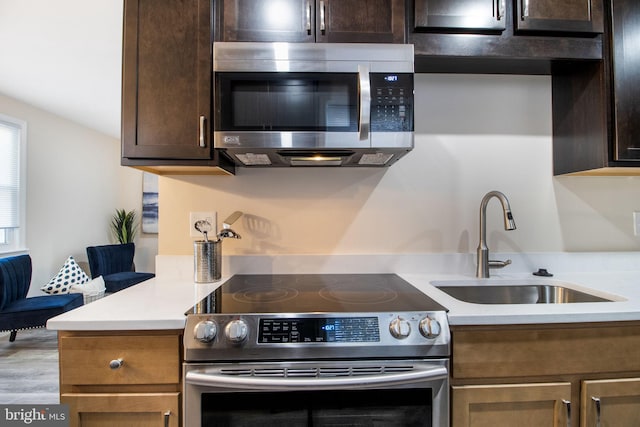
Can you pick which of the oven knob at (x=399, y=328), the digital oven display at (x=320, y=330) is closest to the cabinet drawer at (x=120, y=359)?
the digital oven display at (x=320, y=330)

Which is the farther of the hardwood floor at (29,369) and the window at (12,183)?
the window at (12,183)

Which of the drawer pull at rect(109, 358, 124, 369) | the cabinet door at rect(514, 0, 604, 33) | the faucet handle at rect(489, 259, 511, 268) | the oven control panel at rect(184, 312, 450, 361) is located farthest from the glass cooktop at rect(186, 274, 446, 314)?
the cabinet door at rect(514, 0, 604, 33)

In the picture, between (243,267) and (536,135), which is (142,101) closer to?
(243,267)

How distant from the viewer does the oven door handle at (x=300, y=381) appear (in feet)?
3.05

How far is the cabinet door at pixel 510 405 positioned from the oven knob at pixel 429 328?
21 centimetres

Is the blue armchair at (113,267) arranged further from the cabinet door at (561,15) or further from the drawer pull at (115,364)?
the cabinet door at (561,15)

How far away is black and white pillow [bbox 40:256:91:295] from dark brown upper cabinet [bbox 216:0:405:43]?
3.65 m

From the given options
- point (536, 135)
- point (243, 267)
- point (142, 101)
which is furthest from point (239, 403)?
point (536, 135)

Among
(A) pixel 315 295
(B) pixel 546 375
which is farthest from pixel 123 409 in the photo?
(B) pixel 546 375

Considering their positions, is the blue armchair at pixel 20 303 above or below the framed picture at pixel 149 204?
below

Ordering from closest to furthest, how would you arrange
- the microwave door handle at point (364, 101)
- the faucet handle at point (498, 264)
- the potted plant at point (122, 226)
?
the microwave door handle at point (364, 101), the faucet handle at point (498, 264), the potted plant at point (122, 226)

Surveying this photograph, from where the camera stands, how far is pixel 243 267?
162cm

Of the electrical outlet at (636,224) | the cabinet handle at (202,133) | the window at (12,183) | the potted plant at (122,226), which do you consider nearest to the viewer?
the cabinet handle at (202,133)

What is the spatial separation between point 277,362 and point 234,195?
3.07ft
